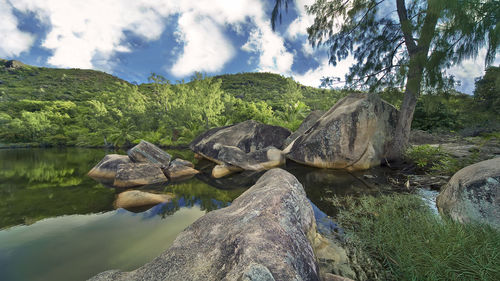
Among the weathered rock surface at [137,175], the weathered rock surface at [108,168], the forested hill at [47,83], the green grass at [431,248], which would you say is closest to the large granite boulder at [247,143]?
the weathered rock surface at [137,175]

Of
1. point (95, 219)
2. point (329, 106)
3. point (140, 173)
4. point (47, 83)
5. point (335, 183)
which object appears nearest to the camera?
point (95, 219)

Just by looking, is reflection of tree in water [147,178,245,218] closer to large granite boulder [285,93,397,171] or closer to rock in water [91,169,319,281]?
rock in water [91,169,319,281]

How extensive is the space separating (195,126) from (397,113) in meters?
20.8

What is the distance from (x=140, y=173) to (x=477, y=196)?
837 cm

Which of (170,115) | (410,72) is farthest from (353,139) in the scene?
(170,115)

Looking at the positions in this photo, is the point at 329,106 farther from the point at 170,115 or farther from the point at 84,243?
the point at 84,243

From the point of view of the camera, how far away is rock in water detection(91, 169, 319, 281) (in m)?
1.46

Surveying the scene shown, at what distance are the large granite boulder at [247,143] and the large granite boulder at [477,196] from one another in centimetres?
613

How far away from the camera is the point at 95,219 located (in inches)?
158

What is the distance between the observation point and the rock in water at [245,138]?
1059 centimetres

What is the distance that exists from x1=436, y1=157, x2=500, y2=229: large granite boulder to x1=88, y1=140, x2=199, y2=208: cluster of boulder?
6.02 meters

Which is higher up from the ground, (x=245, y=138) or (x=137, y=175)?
(x=245, y=138)

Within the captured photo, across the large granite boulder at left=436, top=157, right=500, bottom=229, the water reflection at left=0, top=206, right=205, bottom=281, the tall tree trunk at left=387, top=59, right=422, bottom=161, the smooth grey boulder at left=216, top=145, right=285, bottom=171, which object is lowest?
the water reflection at left=0, top=206, right=205, bottom=281

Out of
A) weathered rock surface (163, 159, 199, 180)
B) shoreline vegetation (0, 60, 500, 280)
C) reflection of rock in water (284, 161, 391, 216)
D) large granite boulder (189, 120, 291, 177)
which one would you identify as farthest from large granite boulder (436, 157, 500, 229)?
weathered rock surface (163, 159, 199, 180)
